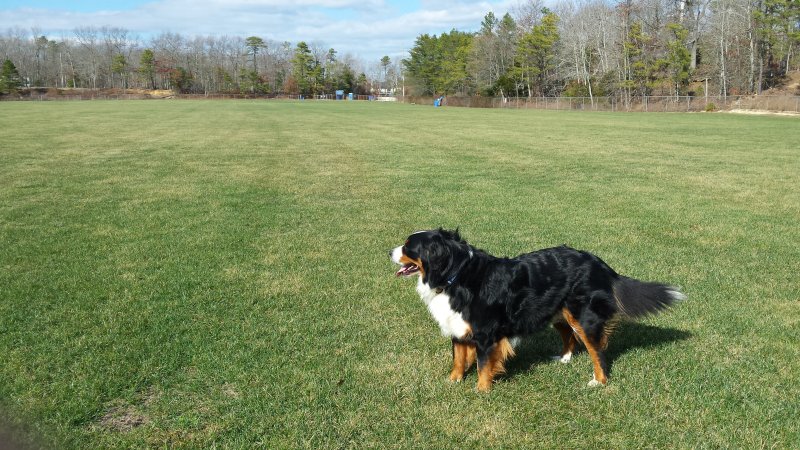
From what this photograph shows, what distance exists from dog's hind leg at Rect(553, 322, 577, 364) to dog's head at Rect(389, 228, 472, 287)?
3.80 ft

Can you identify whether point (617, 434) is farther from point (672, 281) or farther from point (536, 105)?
point (536, 105)

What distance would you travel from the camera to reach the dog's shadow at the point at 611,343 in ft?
15.2

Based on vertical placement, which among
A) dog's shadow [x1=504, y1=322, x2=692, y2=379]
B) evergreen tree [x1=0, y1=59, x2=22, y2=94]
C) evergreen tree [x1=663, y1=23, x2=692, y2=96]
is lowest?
dog's shadow [x1=504, y1=322, x2=692, y2=379]

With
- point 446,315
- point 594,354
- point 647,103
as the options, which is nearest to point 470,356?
point 446,315

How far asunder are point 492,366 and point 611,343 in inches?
57.5

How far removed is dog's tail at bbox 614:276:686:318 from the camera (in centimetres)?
435

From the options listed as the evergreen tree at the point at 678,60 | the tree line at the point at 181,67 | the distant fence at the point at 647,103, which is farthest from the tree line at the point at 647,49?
the tree line at the point at 181,67

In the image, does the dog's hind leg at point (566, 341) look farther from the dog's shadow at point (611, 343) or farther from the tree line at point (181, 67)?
the tree line at point (181, 67)

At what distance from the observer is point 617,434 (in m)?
3.64

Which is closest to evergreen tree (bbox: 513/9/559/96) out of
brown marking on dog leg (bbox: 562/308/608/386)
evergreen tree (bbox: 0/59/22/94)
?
brown marking on dog leg (bbox: 562/308/608/386)

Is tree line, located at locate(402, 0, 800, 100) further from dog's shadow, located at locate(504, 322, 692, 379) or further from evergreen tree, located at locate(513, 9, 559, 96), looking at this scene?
dog's shadow, located at locate(504, 322, 692, 379)

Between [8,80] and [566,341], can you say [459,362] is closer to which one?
[566,341]

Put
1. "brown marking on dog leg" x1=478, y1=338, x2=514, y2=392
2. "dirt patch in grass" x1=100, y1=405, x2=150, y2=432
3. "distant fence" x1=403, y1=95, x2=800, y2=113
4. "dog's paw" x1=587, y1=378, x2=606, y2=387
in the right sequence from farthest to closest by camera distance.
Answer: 1. "distant fence" x1=403, y1=95, x2=800, y2=113
2. "dog's paw" x1=587, y1=378, x2=606, y2=387
3. "brown marking on dog leg" x1=478, y1=338, x2=514, y2=392
4. "dirt patch in grass" x1=100, y1=405, x2=150, y2=432

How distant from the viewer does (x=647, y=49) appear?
6794cm
